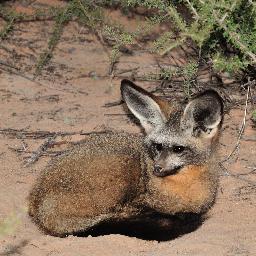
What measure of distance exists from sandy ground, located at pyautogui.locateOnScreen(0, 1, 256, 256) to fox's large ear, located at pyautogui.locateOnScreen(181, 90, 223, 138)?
83 cm

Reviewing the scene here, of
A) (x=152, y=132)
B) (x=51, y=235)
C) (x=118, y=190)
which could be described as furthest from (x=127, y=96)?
(x=51, y=235)

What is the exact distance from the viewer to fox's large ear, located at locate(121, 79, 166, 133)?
5.52m

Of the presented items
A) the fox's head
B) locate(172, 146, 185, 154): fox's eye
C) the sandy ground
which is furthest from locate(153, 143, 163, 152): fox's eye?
the sandy ground

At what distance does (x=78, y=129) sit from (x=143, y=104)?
1824mm

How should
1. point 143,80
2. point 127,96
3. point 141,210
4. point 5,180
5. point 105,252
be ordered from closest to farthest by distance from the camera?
point 105,252 < point 141,210 < point 127,96 < point 5,180 < point 143,80

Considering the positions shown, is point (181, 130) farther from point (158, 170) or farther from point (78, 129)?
point (78, 129)

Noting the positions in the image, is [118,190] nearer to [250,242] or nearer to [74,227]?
[74,227]

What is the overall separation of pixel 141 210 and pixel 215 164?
758mm

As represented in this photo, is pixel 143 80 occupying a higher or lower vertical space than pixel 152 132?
lower

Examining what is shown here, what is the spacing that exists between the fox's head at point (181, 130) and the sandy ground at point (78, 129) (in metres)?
0.64

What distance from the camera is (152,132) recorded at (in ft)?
18.3

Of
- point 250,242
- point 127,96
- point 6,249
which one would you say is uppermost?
point 127,96

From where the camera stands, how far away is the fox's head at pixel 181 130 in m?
5.23

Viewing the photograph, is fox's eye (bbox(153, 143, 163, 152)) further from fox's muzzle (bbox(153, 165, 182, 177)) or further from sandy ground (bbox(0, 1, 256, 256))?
sandy ground (bbox(0, 1, 256, 256))
